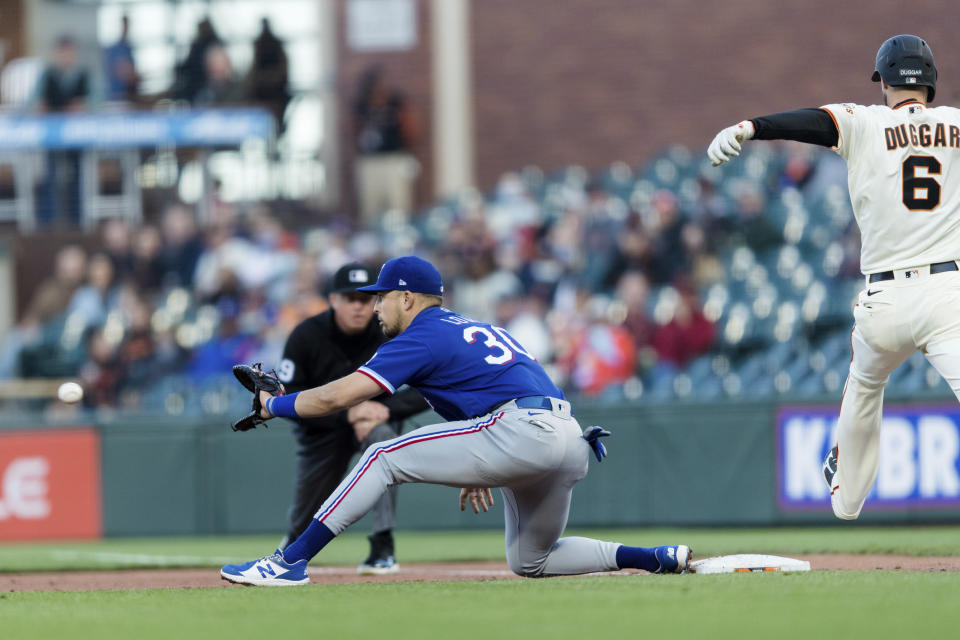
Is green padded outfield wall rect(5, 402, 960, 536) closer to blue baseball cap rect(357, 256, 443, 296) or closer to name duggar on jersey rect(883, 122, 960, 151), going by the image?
blue baseball cap rect(357, 256, 443, 296)

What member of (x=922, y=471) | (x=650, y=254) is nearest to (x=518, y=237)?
(x=650, y=254)

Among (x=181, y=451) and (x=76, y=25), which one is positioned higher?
(x=76, y=25)

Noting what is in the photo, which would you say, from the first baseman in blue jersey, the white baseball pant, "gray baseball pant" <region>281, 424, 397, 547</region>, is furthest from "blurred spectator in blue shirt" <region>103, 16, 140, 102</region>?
the white baseball pant

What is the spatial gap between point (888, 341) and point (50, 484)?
9249 mm

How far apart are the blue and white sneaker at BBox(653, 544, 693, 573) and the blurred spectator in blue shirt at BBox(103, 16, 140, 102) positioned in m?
14.1

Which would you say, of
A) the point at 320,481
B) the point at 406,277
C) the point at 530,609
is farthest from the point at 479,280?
the point at 530,609

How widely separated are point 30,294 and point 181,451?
6.81 m

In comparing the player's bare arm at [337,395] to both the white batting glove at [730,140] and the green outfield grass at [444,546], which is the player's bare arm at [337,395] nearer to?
the white batting glove at [730,140]

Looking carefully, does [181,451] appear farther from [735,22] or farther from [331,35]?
[735,22]

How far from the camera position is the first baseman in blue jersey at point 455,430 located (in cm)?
609

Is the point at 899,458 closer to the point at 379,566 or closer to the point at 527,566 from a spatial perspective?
the point at 379,566

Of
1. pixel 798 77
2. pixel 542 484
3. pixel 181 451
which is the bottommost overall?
pixel 181 451

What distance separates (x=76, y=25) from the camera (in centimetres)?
2144

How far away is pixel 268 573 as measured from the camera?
Answer: 6250 mm
